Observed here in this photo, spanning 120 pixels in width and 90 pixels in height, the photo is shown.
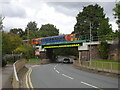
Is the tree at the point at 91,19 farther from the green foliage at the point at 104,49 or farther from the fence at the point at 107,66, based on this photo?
the fence at the point at 107,66

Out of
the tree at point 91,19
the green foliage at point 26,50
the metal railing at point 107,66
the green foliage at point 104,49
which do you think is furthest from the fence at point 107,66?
the tree at point 91,19

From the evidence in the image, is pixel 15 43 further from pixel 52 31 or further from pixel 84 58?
pixel 52 31

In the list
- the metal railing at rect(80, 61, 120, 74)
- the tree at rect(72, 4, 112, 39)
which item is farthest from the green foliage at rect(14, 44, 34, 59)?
the metal railing at rect(80, 61, 120, 74)

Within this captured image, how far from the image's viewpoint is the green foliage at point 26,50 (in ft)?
207

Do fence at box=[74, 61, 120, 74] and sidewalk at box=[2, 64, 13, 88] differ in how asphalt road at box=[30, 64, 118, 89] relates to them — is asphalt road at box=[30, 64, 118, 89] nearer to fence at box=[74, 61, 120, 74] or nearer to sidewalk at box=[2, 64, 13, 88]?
fence at box=[74, 61, 120, 74]

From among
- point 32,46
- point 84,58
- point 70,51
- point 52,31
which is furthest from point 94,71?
point 52,31

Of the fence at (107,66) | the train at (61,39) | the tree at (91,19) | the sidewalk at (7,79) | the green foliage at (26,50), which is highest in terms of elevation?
the tree at (91,19)

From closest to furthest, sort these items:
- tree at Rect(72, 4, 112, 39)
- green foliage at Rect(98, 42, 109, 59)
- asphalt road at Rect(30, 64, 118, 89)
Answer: asphalt road at Rect(30, 64, 118, 89) → green foliage at Rect(98, 42, 109, 59) → tree at Rect(72, 4, 112, 39)

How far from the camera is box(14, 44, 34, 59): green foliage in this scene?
6315 centimetres

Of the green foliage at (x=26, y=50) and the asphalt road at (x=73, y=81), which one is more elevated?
the green foliage at (x=26, y=50)

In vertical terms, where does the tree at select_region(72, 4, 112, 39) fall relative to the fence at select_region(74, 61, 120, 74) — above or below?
above

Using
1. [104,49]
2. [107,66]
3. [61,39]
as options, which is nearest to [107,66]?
[107,66]

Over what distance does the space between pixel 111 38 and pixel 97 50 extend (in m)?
4.04

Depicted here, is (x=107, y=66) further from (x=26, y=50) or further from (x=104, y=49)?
(x=26, y=50)
